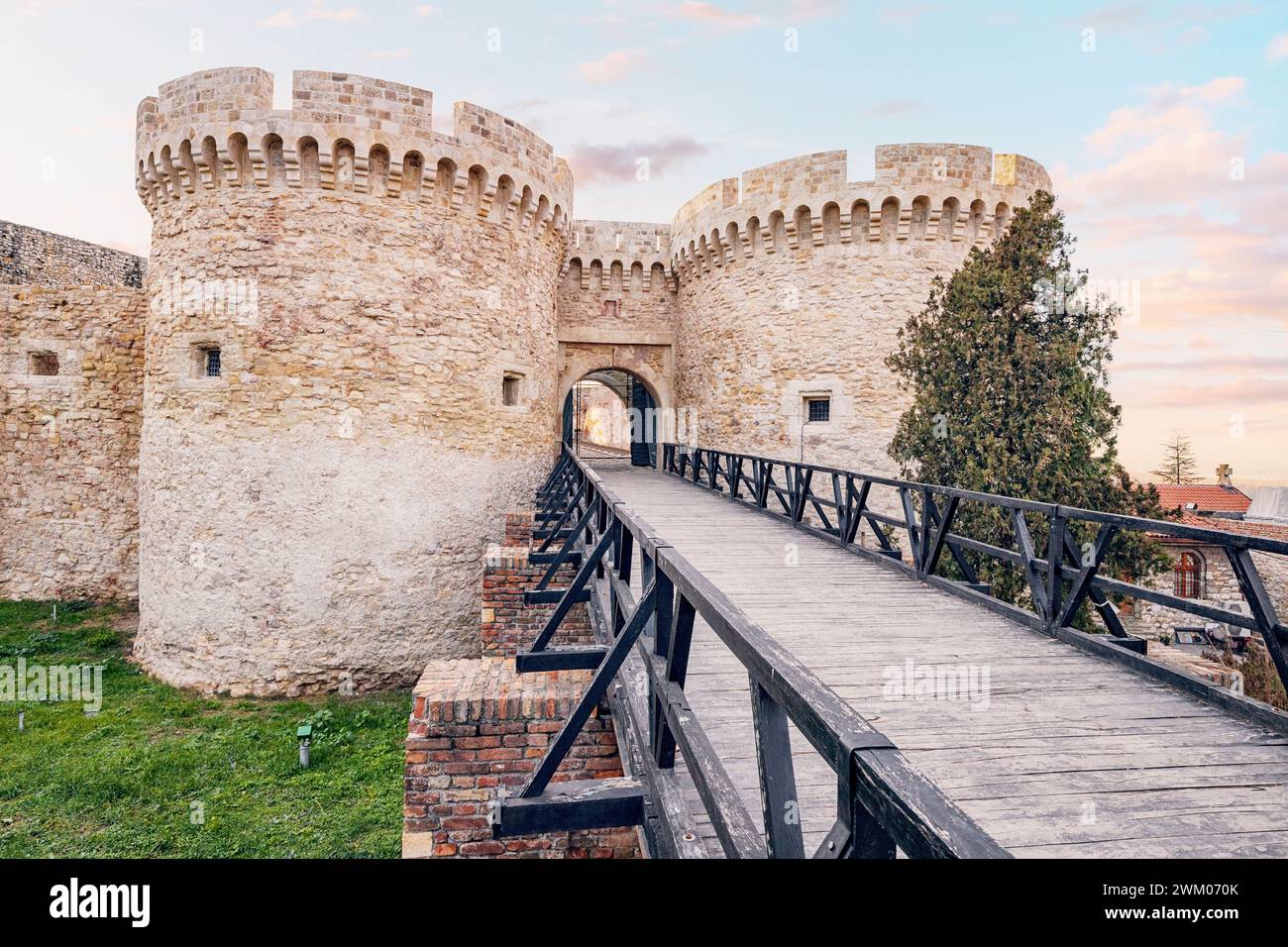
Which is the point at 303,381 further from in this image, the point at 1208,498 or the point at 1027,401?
the point at 1208,498

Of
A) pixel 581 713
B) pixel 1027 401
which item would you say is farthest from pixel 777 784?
pixel 1027 401

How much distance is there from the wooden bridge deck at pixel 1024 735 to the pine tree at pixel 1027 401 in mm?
5442

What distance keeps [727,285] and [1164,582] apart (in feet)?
43.8

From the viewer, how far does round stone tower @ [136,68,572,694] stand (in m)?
9.75

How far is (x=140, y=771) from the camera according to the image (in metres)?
7.52

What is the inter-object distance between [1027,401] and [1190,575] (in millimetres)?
13266

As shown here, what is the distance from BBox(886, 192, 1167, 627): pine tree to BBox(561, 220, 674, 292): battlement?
6783mm

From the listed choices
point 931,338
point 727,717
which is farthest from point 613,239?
point 727,717

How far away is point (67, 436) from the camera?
40.5 ft

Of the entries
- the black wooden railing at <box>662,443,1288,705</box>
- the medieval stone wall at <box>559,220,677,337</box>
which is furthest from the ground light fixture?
the medieval stone wall at <box>559,220,677,337</box>

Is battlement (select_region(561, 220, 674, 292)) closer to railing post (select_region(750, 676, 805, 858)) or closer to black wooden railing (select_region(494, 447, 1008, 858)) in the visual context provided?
black wooden railing (select_region(494, 447, 1008, 858))

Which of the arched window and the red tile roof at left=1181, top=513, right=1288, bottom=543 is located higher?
the red tile roof at left=1181, top=513, right=1288, bottom=543

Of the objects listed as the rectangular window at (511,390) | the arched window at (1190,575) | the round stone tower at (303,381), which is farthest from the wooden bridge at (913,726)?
the arched window at (1190,575)
